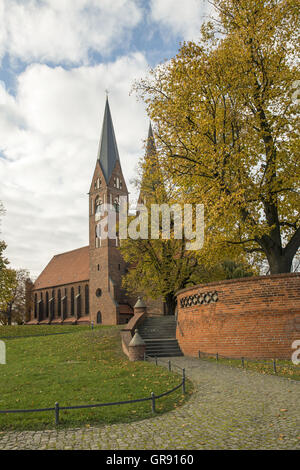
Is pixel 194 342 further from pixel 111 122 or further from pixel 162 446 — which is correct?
pixel 111 122

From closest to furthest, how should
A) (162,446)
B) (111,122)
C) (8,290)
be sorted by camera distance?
1. (162,446)
2. (8,290)
3. (111,122)

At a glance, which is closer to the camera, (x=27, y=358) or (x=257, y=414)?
(x=257, y=414)

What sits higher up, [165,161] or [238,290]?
[165,161]

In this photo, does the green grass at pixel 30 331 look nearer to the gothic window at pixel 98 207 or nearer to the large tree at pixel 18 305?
the gothic window at pixel 98 207

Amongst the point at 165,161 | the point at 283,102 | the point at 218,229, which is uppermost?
the point at 283,102

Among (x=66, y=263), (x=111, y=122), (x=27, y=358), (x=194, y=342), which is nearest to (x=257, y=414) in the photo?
(x=194, y=342)

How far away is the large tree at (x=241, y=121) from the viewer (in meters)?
12.3

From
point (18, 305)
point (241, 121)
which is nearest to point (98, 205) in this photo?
point (18, 305)

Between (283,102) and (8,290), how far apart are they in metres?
24.9

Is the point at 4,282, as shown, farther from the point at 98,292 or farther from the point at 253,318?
the point at 253,318

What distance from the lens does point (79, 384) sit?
898 cm

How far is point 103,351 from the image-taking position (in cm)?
1527

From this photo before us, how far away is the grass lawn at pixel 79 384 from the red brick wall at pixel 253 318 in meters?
2.49

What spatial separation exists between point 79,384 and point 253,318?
559cm
